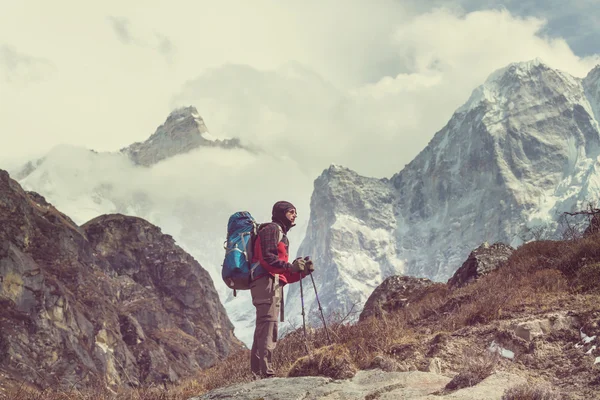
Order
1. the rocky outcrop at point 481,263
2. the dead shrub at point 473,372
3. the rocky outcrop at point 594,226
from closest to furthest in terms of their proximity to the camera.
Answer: the dead shrub at point 473,372 → the rocky outcrop at point 594,226 → the rocky outcrop at point 481,263

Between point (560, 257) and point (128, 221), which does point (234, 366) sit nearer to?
point (560, 257)

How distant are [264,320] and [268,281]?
0.49 m

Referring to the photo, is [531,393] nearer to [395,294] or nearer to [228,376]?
[228,376]

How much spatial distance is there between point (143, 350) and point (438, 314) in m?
72.7

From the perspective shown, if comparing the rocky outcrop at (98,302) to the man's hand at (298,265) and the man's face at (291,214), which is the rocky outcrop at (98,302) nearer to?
the man's face at (291,214)

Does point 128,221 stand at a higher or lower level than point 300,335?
higher

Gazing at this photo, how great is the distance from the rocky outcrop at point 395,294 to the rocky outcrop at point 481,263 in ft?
2.67

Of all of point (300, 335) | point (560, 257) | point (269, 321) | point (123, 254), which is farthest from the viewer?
point (123, 254)

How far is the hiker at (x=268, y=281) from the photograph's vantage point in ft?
27.3

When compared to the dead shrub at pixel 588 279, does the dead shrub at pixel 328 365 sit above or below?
below

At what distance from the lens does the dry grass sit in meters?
7.87

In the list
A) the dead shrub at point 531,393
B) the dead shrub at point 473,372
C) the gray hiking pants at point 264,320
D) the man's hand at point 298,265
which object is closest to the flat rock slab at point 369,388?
the dead shrub at point 473,372

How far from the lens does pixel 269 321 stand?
850 centimetres

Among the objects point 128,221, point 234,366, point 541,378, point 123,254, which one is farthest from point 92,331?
point 541,378
